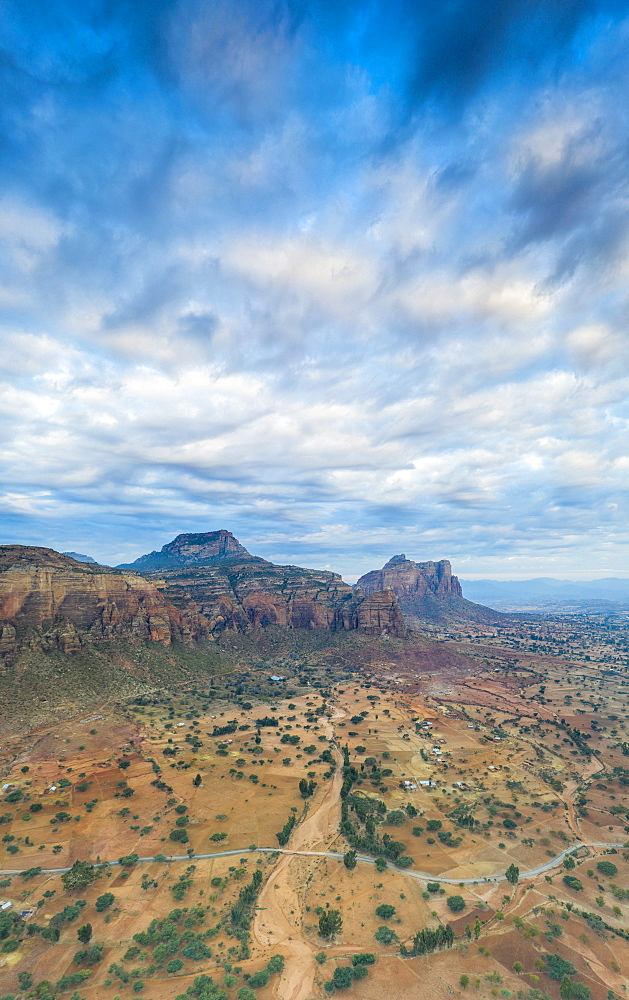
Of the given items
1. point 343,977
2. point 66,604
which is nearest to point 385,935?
point 343,977

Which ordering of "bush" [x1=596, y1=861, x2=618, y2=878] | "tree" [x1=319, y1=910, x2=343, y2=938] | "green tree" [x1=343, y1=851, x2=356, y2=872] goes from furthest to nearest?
1. "bush" [x1=596, y1=861, x2=618, y2=878]
2. "green tree" [x1=343, y1=851, x2=356, y2=872]
3. "tree" [x1=319, y1=910, x2=343, y2=938]

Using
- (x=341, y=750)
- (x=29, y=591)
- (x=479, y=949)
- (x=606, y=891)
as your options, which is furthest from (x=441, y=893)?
(x=29, y=591)

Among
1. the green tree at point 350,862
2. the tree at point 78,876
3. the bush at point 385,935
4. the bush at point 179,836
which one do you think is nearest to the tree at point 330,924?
the bush at point 385,935

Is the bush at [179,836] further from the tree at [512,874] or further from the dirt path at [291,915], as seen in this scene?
the tree at [512,874]

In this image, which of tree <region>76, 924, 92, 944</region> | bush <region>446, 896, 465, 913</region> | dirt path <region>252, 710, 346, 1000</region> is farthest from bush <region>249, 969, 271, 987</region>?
bush <region>446, 896, 465, 913</region>

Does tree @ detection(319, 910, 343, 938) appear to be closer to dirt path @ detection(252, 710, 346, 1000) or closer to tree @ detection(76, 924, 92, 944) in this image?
dirt path @ detection(252, 710, 346, 1000)

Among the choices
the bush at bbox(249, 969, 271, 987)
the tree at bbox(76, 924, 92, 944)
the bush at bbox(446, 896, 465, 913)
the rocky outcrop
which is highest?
the rocky outcrop

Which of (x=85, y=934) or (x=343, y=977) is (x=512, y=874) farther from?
(x=85, y=934)
